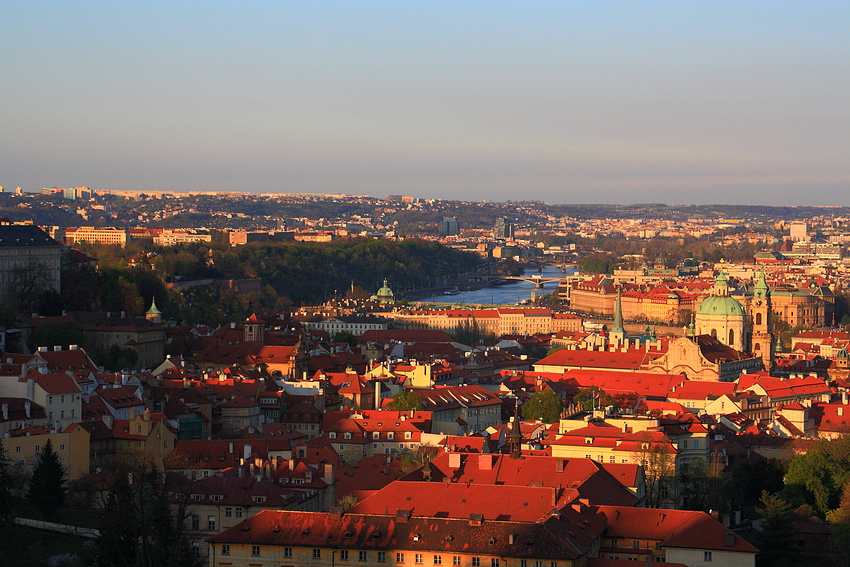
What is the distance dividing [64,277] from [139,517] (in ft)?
187

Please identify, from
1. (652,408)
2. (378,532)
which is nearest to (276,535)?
(378,532)

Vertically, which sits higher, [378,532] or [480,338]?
[378,532]

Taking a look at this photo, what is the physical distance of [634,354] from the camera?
8319 cm

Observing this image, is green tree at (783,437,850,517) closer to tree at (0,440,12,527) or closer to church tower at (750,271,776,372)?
tree at (0,440,12,527)

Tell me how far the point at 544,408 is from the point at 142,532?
30051 mm

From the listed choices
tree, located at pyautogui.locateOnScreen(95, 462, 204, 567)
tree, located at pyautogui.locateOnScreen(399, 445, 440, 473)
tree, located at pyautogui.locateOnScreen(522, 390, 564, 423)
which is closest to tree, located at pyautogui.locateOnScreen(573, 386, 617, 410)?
tree, located at pyautogui.locateOnScreen(522, 390, 564, 423)

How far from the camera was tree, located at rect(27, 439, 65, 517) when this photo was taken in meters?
40.9

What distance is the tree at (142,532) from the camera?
3138 centimetres

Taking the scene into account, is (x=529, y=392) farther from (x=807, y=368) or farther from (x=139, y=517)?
(x=139, y=517)

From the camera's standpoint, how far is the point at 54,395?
1935 inches

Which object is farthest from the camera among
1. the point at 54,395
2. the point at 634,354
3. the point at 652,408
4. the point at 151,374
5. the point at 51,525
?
the point at 634,354

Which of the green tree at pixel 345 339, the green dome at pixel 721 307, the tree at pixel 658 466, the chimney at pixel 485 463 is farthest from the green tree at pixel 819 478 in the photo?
the green tree at pixel 345 339

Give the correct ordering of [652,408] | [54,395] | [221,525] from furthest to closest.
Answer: [652,408]
[54,395]
[221,525]

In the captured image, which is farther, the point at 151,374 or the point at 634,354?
the point at 634,354
